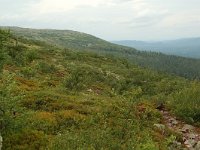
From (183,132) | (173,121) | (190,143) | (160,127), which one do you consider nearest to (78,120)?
(160,127)

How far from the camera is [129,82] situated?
232 feet

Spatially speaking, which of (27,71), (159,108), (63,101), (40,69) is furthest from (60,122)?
(40,69)

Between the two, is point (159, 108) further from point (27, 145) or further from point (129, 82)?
point (129, 82)

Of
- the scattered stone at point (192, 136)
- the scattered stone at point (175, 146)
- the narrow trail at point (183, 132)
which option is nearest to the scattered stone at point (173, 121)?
the narrow trail at point (183, 132)

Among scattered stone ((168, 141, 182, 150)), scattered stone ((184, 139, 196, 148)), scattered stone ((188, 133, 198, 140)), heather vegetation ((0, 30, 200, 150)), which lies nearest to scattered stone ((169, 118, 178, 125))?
heather vegetation ((0, 30, 200, 150))

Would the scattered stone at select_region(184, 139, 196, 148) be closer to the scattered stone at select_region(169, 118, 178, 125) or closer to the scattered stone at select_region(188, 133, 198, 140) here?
the scattered stone at select_region(188, 133, 198, 140)

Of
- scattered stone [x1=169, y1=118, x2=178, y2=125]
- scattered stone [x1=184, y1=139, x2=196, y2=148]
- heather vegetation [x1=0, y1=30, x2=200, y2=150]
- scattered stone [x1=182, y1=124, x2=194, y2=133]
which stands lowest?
scattered stone [x1=184, y1=139, x2=196, y2=148]

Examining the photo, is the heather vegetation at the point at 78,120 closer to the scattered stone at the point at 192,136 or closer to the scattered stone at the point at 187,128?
the scattered stone at the point at 187,128

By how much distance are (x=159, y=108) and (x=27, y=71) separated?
68.2ft

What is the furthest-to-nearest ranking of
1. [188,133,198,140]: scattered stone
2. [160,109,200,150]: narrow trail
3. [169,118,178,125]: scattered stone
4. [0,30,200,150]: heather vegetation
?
1. [169,118,178,125]: scattered stone
2. [188,133,198,140]: scattered stone
3. [160,109,200,150]: narrow trail
4. [0,30,200,150]: heather vegetation

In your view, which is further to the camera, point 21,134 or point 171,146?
point 171,146

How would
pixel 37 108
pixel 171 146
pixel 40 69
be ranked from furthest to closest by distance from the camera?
pixel 40 69 < pixel 37 108 < pixel 171 146

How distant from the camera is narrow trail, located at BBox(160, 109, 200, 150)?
2203 centimetres

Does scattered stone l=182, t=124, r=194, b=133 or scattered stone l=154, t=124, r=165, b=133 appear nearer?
scattered stone l=154, t=124, r=165, b=133
